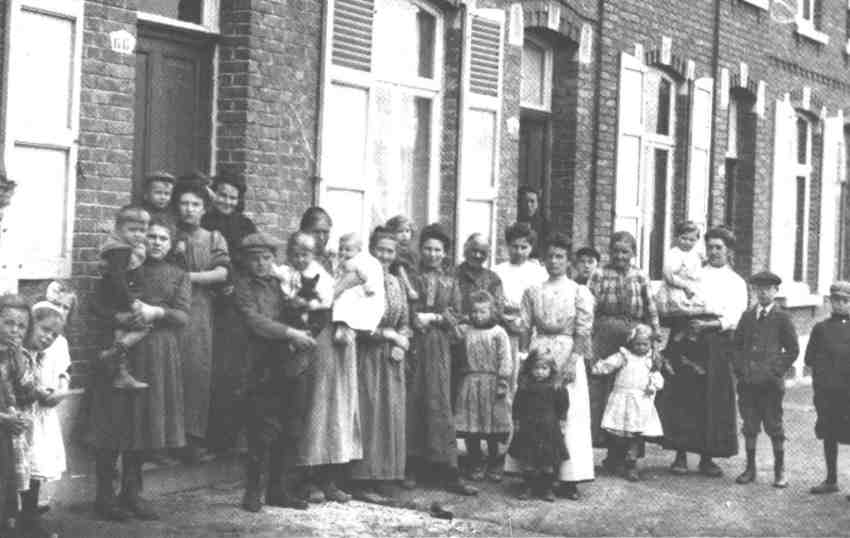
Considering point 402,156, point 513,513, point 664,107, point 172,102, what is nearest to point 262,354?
point 513,513

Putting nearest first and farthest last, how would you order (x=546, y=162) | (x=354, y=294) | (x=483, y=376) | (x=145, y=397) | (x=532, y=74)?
(x=145, y=397) → (x=354, y=294) → (x=483, y=376) → (x=532, y=74) → (x=546, y=162)

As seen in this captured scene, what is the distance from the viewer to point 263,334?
9.65 m

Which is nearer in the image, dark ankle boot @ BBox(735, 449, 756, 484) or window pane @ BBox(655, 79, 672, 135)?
dark ankle boot @ BBox(735, 449, 756, 484)

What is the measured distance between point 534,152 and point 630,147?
4.72 feet

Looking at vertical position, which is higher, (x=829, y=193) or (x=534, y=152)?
(x=829, y=193)

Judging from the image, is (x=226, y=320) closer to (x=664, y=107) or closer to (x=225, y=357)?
(x=225, y=357)

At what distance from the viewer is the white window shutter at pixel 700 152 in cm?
1795

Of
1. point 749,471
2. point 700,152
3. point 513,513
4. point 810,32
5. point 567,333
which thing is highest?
point 810,32

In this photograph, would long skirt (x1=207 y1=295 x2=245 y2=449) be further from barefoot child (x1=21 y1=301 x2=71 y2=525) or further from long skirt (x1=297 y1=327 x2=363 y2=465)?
barefoot child (x1=21 y1=301 x2=71 y2=525)

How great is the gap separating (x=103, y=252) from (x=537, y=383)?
3.23m

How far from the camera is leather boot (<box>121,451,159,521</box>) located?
9.31 metres

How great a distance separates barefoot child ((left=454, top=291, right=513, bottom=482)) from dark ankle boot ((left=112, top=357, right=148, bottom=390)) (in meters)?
2.80

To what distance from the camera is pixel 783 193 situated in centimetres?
2094

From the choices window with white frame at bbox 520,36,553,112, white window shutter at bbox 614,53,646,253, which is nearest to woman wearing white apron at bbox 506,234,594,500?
window with white frame at bbox 520,36,553,112
